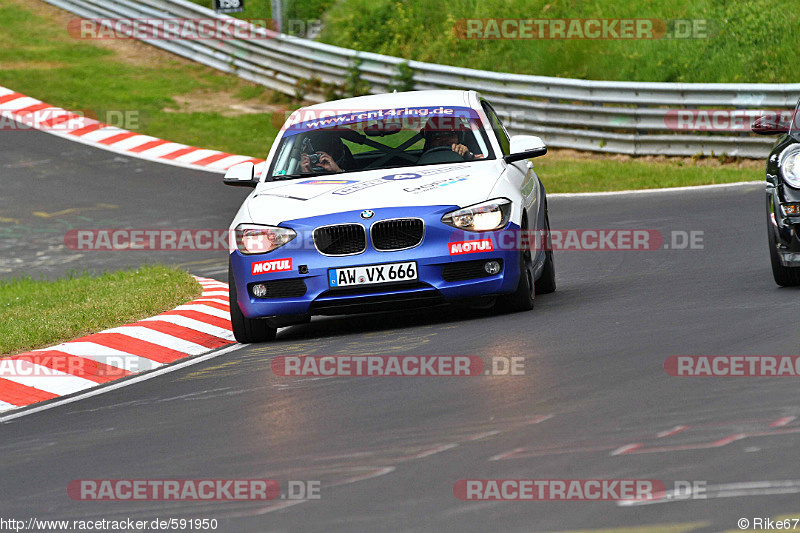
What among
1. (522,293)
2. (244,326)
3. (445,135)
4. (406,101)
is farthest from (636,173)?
(244,326)

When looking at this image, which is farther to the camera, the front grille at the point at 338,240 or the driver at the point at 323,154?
the driver at the point at 323,154

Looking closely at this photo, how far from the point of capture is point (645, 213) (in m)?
15.7

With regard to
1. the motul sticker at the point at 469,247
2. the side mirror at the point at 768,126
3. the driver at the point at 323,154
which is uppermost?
the side mirror at the point at 768,126

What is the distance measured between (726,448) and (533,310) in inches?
173

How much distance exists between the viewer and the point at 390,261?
906cm

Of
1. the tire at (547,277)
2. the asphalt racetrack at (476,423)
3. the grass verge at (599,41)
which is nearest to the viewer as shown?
the asphalt racetrack at (476,423)

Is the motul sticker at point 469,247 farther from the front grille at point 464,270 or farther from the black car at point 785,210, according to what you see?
the black car at point 785,210

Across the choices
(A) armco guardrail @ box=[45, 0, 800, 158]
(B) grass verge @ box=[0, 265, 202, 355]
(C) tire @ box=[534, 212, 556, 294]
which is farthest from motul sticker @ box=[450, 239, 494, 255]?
(A) armco guardrail @ box=[45, 0, 800, 158]

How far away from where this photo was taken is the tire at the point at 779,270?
9.72 metres

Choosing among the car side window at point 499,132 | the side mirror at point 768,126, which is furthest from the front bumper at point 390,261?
the side mirror at point 768,126

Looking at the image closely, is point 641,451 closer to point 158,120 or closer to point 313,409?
point 313,409

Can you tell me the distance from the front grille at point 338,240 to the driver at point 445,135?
1328 millimetres

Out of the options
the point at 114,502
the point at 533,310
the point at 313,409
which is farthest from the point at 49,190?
the point at 114,502

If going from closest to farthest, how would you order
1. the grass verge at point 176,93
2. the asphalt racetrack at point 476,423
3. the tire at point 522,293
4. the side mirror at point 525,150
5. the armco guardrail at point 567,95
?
the asphalt racetrack at point 476,423
the tire at point 522,293
the side mirror at point 525,150
the grass verge at point 176,93
the armco guardrail at point 567,95
